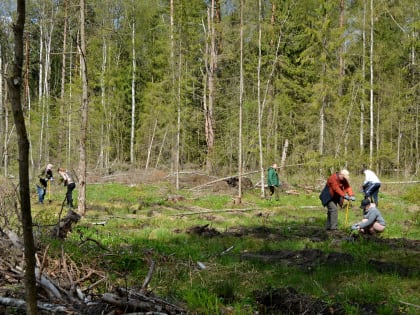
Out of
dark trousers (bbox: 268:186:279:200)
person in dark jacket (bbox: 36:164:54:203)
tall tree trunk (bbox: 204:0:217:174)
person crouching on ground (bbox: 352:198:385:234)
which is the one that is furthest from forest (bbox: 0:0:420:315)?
person in dark jacket (bbox: 36:164:54:203)

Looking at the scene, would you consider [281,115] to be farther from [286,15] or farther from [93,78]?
[93,78]

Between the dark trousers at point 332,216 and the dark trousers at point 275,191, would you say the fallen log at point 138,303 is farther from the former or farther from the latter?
the dark trousers at point 275,191

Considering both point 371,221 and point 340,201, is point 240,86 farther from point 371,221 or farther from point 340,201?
point 371,221

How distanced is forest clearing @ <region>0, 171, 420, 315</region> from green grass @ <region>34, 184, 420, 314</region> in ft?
0.07

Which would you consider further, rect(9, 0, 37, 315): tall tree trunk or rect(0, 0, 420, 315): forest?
rect(0, 0, 420, 315): forest

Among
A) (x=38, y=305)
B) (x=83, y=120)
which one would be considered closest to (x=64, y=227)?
(x=38, y=305)

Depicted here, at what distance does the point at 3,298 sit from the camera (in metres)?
4.21

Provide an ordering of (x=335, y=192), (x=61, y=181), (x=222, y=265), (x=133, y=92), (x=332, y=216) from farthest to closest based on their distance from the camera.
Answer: (x=133, y=92), (x=61, y=181), (x=332, y=216), (x=335, y=192), (x=222, y=265)

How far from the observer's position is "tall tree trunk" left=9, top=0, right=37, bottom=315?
252cm

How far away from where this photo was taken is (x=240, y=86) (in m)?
20.1

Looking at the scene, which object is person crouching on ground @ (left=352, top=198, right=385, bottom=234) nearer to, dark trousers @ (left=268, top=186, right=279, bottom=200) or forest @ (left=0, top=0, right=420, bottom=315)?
forest @ (left=0, top=0, right=420, bottom=315)

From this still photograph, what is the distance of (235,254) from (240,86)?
1247 centimetres

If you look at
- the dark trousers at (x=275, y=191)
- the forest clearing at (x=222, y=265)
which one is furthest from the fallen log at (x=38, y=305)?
the dark trousers at (x=275, y=191)

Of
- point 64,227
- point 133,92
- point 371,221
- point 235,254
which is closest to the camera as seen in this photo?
point 235,254
